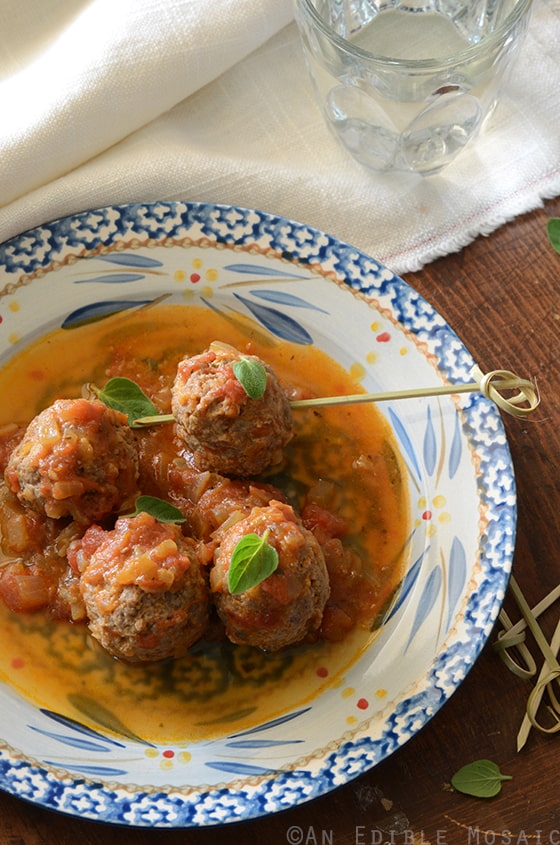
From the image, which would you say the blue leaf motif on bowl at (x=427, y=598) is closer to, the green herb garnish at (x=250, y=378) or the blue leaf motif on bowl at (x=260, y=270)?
the green herb garnish at (x=250, y=378)

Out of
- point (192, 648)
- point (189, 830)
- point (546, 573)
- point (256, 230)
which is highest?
point (256, 230)

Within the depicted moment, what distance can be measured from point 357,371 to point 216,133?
1382 millimetres

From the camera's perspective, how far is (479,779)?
334cm

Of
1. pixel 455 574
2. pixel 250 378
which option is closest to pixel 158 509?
pixel 250 378

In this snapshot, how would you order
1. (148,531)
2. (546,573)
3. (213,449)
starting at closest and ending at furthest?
(148,531) < (213,449) < (546,573)

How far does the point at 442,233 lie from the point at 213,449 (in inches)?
63.7

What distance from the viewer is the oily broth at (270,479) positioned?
3.34 meters

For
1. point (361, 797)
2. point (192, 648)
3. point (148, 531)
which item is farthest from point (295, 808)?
point (148, 531)

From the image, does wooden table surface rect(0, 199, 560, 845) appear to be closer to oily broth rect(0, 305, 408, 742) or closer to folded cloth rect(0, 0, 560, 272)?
oily broth rect(0, 305, 408, 742)

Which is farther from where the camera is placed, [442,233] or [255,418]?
[442,233]

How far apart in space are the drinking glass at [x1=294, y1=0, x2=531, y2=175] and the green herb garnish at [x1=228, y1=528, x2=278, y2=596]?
209 centimetres

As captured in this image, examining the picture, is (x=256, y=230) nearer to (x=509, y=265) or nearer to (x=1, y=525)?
(x=509, y=265)

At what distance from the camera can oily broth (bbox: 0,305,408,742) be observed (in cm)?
334

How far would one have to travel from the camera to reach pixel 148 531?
10.3 feet
